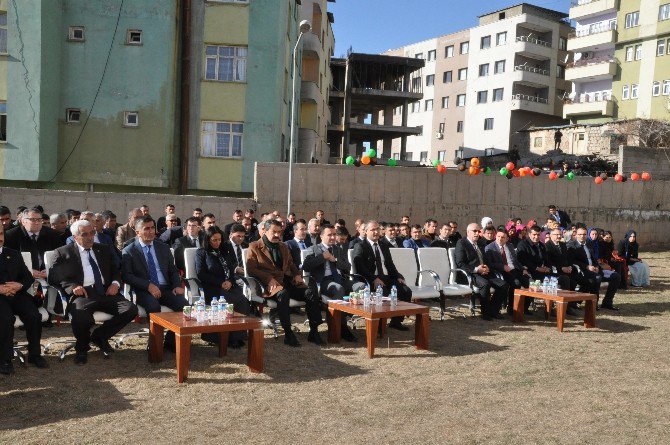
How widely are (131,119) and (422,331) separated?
15.5 m

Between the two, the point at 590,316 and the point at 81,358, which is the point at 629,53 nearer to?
the point at 590,316

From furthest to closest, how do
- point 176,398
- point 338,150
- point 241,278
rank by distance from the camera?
point 338,150
point 241,278
point 176,398

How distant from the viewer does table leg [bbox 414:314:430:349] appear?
7.32 meters

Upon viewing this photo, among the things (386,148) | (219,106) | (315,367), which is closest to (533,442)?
(315,367)

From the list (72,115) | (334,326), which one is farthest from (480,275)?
(72,115)

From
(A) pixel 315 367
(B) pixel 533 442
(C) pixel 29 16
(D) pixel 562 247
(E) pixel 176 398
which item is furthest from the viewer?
(C) pixel 29 16

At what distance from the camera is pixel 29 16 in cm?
1822

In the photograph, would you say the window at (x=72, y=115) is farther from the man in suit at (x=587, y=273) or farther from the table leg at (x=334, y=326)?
the man in suit at (x=587, y=273)

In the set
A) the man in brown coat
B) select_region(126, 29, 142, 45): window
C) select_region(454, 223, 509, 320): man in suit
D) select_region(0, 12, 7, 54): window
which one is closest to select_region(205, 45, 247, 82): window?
select_region(126, 29, 142, 45): window

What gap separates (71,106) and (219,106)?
15.9 feet

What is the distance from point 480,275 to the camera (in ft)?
31.5

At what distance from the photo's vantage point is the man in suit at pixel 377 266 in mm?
8683

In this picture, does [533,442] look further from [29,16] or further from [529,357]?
[29,16]

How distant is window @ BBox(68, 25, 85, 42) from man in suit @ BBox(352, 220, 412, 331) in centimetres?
1486
